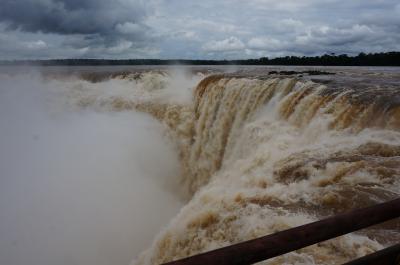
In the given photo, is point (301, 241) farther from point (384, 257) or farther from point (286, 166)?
point (286, 166)

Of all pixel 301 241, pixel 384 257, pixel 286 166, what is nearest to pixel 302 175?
pixel 286 166

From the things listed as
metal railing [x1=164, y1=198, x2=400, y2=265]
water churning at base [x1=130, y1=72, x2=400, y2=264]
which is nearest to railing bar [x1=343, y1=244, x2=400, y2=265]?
metal railing [x1=164, y1=198, x2=400, y2=265]

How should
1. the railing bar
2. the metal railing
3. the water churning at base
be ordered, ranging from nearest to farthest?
the metal railing, the railing bar, the water churning at base

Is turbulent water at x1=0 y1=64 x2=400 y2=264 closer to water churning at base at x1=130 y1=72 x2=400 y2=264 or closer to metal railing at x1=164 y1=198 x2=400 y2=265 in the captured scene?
water churning at base at x1=130 y1=72 x2=400 y2=264

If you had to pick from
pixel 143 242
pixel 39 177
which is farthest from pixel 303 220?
pixel 39 177

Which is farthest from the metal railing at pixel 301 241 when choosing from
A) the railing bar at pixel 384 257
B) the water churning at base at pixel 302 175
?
the water churning at base at pixel 302 175

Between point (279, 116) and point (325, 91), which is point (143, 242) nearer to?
point (279, 116)
